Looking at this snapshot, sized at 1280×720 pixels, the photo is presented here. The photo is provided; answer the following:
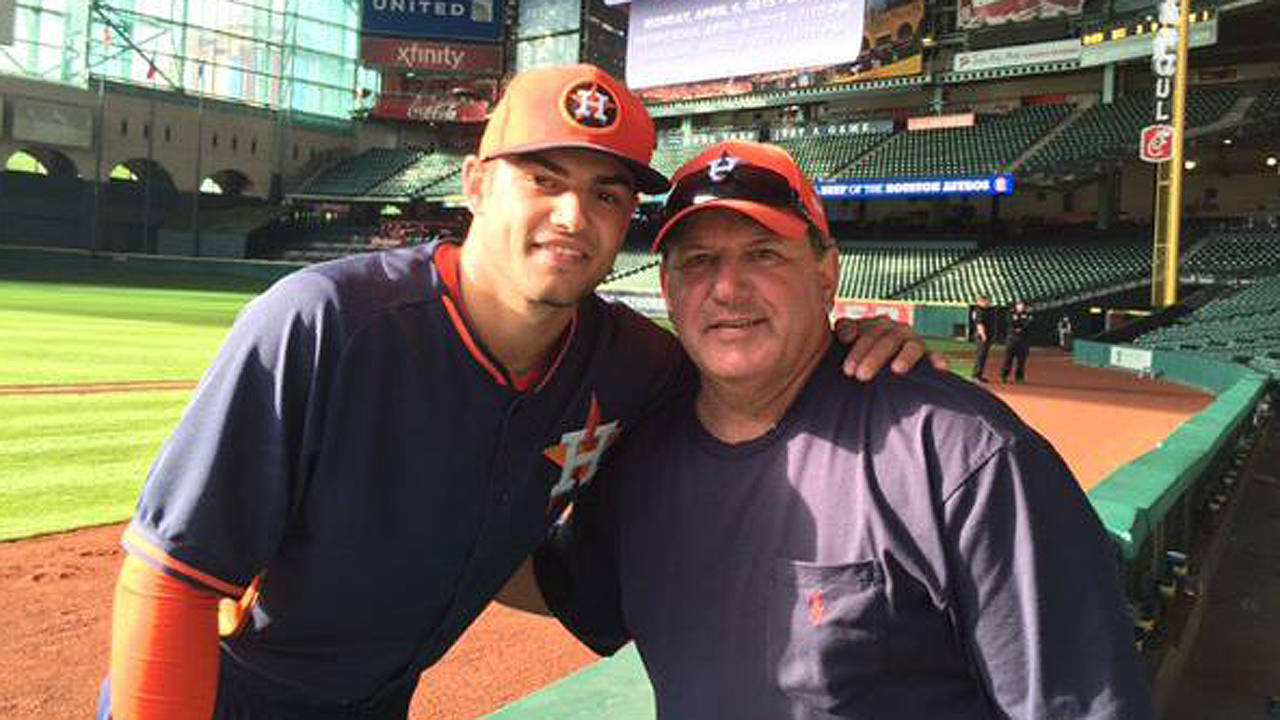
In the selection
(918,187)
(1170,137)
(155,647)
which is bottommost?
(155,647)

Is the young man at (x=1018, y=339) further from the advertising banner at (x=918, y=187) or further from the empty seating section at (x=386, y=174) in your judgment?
the empty seating section at (x=386, y=174)

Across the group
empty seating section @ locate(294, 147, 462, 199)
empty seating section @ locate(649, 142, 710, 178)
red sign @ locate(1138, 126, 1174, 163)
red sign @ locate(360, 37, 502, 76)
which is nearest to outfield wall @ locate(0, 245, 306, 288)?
empty seating section @ locate(294, 147, 462, 199)

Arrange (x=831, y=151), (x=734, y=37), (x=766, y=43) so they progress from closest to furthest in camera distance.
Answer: (x=766, y=43)
(x=734, y=37)
(x=831, y=151)

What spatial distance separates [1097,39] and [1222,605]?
3411 centimetres

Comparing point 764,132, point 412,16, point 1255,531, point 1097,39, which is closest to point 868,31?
point 764,132

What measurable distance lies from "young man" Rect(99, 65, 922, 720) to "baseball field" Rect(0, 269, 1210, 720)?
215 centimetres

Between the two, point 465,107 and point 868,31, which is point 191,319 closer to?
point 868,31

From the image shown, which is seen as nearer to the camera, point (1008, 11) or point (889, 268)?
point (889, 268)

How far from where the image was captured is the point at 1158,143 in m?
24.1

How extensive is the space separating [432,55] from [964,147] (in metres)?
35.1

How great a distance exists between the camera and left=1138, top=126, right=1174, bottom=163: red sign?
78.2ft

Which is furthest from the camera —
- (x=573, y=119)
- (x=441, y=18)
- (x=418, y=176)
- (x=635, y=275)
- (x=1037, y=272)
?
(x=441, y=18)

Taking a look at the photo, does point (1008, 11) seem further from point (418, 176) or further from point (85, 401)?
point (85, 401)

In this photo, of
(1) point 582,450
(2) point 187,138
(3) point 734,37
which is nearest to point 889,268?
(3) point 734,37
